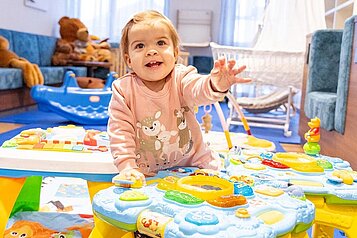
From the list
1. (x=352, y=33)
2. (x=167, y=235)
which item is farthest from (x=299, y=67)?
(x=167, y=235)

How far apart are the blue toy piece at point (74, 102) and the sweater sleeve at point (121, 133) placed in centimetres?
208

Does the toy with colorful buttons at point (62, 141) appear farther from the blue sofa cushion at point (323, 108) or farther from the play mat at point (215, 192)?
the blue sofa cushion at point (323, 108)

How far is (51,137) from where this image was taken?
1.36 metres

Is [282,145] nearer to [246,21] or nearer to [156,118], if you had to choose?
Result: [156,118]

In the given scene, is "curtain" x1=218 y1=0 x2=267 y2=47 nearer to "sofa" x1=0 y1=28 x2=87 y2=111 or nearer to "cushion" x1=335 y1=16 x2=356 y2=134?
"sofa" x1=0 y1=28 x2=87 y2=111

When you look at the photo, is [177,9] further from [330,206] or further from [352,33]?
[330,206]

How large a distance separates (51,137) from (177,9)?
14.9 ft

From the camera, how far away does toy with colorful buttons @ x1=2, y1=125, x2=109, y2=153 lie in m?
1.19

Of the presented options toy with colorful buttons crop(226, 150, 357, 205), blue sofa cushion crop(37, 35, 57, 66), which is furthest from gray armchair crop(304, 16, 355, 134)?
blue sofa cushion crop(37, 35, 57, 66)

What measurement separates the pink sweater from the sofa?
2.25 metres

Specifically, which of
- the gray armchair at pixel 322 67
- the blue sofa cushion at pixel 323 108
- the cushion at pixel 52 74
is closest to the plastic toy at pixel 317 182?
the blue sofa cushion at pixel 323 108

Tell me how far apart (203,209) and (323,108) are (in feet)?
4.68

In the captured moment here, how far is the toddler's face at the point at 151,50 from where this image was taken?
3.11ft

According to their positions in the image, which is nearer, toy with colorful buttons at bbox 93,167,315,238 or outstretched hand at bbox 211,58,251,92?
toy with colorful buttons at bbox 93,167,315,238
